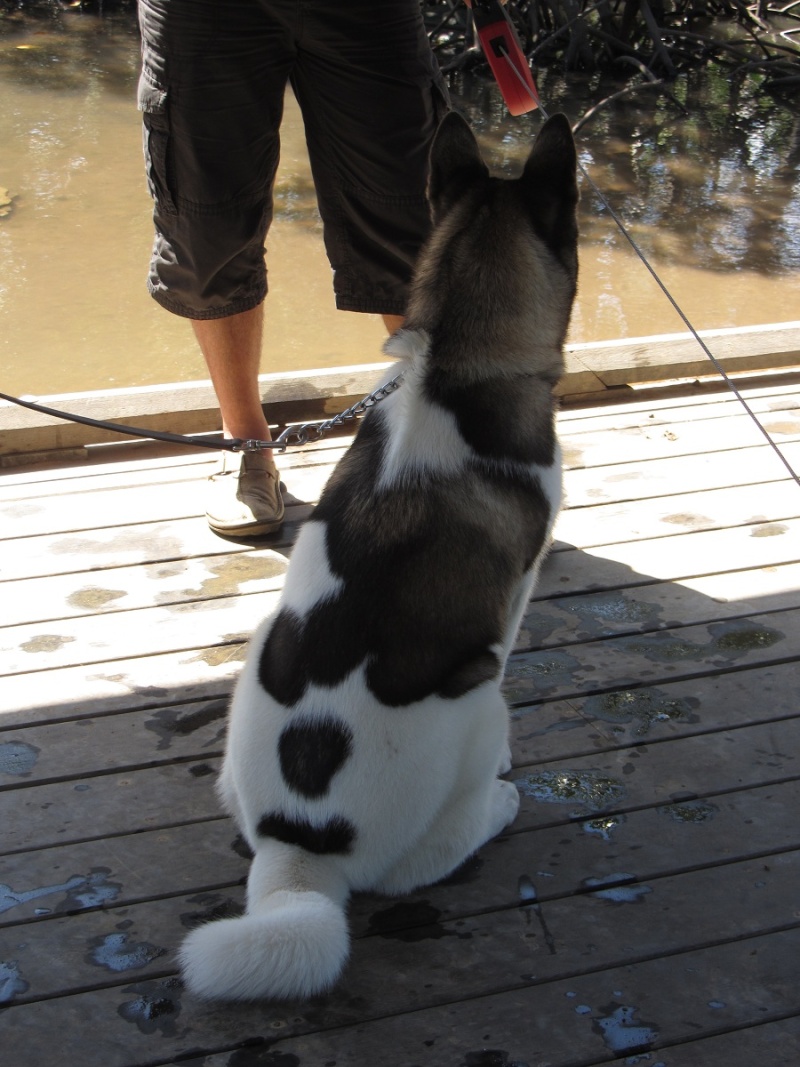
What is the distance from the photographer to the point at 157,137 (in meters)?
2.67

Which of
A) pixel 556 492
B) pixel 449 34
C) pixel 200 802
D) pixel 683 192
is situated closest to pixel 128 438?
pixel 200 802

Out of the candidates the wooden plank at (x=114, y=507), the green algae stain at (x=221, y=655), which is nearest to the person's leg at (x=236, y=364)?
the wooden plank at (x=114, y=507)

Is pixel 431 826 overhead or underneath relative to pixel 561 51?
overhead

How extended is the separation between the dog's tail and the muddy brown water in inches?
153

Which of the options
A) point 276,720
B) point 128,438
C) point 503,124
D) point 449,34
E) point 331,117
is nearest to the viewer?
point 276,720

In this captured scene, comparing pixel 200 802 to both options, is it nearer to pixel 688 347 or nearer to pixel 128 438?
pixel 128 438

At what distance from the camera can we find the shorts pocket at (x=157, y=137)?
104 inches

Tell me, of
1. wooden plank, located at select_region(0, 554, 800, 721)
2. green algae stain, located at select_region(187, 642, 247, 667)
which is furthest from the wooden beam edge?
green algae stain, located at select_region(187, 642, 247, 667)

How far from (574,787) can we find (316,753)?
684 millimetres

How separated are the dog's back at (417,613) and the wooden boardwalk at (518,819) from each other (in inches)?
5.6

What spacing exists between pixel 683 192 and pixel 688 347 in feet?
15.1

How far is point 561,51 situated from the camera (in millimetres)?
11789

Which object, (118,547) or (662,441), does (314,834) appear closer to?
(118,547)

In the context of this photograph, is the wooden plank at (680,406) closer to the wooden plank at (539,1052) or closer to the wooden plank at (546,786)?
the wooden plank at (546,786)
